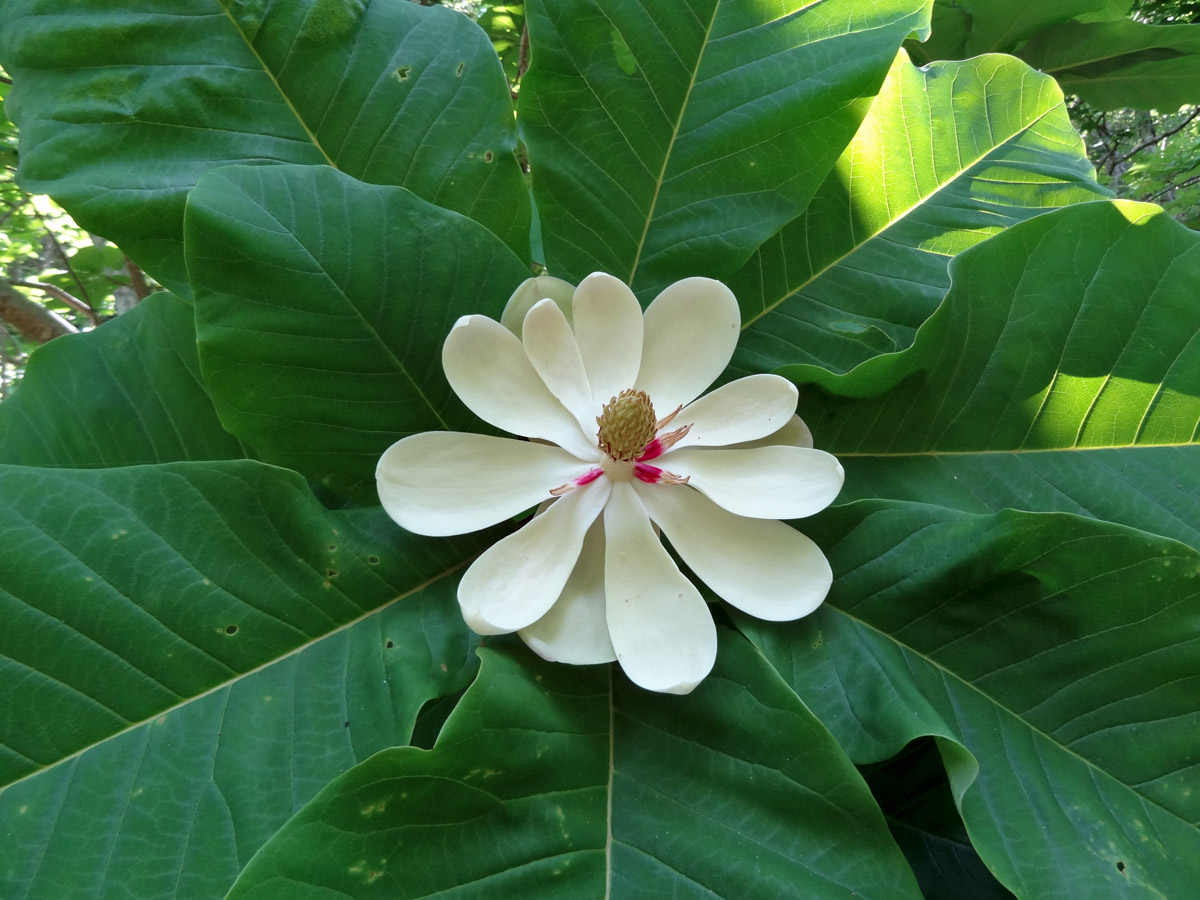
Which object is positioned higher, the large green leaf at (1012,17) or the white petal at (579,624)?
the large green leaf at (1012,17)

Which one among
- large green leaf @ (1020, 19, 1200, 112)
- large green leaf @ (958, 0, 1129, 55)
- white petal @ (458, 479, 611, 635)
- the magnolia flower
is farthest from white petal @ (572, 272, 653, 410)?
large green leaf @ (1020, 19, 1200, 112)

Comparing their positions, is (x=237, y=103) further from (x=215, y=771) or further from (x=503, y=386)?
(x=215, y=771)

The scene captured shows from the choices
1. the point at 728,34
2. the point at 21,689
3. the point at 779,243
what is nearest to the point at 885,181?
the point at 779,243

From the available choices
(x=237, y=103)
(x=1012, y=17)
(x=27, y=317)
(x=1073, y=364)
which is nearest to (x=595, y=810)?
(x=1073, y=364)

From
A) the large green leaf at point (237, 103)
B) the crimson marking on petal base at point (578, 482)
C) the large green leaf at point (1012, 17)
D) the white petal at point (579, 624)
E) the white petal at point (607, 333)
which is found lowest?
the white petal at point (579, 624)

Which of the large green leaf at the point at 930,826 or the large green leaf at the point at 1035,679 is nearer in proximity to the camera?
the large green leaf at the point at 1035,679

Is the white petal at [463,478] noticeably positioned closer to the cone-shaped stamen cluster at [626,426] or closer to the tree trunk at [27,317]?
the cone-shaped stamen cluster at [626,426]

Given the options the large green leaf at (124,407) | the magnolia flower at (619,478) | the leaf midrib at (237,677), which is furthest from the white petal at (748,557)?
the large green leaf at (124,407)
